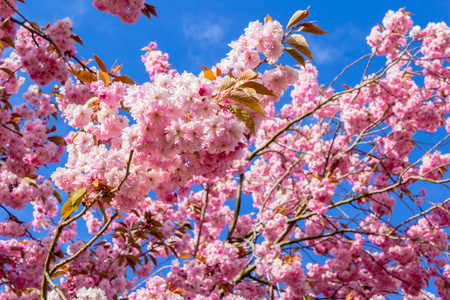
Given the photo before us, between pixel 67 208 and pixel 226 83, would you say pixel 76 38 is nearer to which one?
pixel 67 208

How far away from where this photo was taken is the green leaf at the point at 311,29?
6.59 ft

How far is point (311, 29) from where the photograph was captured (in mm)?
2023

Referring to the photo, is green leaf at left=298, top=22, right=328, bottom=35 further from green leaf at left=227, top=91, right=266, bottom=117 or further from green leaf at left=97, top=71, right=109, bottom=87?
green leaf at left=97, top=71, right=109, bottom=87

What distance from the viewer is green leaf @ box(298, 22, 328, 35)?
201 cm

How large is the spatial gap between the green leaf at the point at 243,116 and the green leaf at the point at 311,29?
2.07 feet

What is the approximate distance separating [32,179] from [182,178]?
3572 mm

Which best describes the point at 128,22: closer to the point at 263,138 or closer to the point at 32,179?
the point at 32,179

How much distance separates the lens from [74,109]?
2008mm

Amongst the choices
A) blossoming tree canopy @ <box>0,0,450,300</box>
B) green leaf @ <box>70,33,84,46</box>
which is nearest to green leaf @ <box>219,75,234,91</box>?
blossoming tree canopy @ <box>0,0,450,300</box>

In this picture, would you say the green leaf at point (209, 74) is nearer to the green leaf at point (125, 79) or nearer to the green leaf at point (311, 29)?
the green leaf at point (125, 79)

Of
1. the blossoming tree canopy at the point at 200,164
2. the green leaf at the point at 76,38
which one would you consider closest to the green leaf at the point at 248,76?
the blossoming tree canopy at the point at 200,164

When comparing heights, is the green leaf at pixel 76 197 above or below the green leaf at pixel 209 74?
below

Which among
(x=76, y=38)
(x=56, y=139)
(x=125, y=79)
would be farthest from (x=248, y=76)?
(x=56, y=139)

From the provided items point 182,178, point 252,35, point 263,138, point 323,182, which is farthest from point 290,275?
point 263,138
